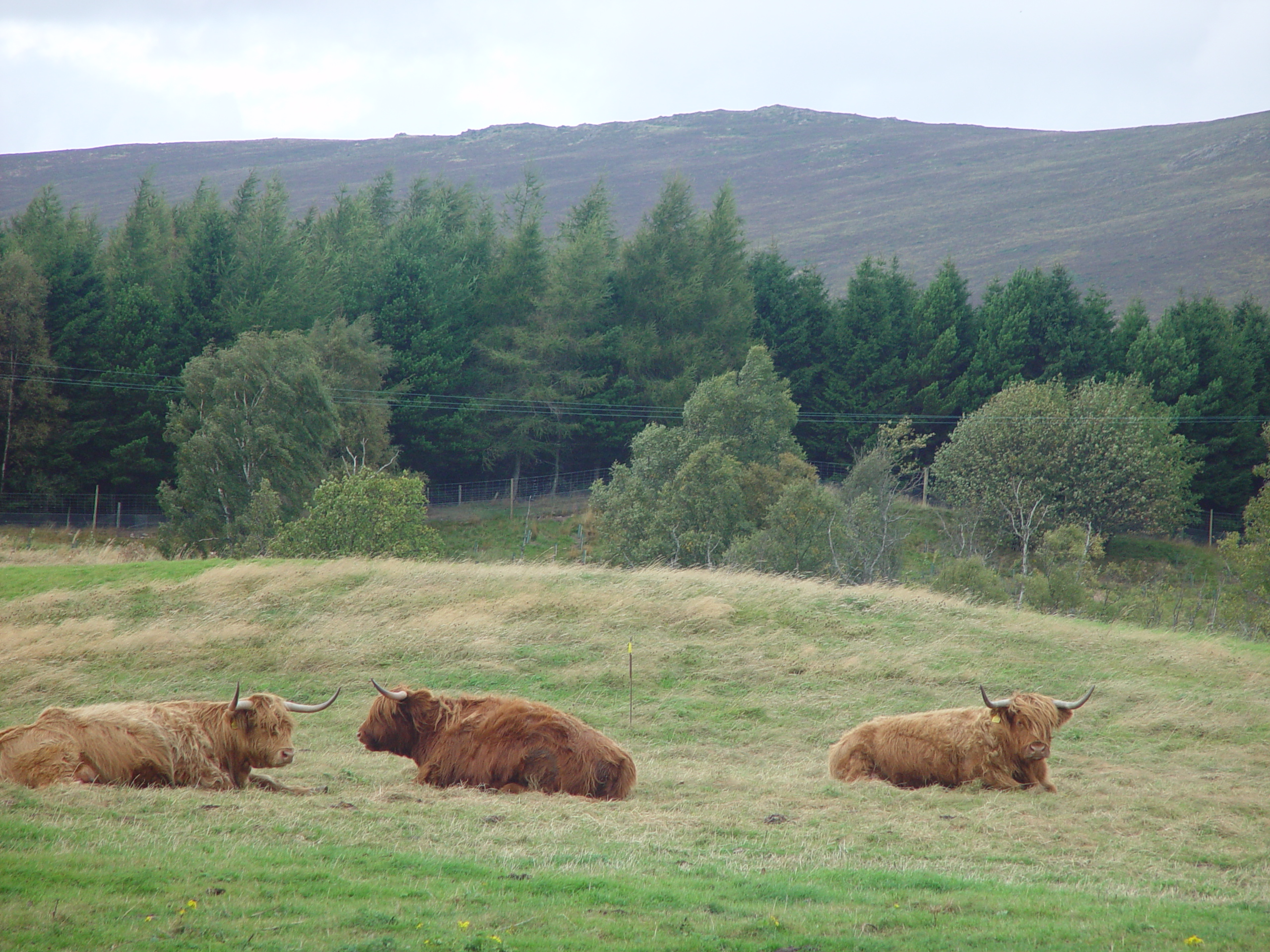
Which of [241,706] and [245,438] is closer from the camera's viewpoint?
[241,706]

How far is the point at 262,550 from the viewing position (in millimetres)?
34188

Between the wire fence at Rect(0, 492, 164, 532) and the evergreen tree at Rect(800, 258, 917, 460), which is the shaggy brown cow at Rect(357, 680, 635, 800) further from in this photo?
the evergreen tree at Rect(800, 258, 917, 460)

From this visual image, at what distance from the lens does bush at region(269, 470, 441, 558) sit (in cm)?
2927

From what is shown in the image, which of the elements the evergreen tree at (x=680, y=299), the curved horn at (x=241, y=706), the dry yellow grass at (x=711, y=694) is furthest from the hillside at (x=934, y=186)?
the curved horn at (x=241, y=706)

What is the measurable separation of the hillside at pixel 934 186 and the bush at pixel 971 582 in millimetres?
45851

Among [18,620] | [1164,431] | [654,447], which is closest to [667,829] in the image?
[18,620]

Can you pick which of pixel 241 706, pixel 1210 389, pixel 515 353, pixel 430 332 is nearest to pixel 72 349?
pixel 430 332

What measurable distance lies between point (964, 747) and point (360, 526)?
71.3ft

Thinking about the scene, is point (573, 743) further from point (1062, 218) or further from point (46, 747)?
point (1062, 218)

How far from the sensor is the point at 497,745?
10594 mm

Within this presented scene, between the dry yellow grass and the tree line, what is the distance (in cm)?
2176

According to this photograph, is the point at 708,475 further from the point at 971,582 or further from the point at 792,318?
the point at 792,318

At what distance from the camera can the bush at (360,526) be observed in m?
29.3

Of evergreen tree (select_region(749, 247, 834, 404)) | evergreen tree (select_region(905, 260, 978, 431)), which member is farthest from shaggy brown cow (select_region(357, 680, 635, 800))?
evergreen tree (select_region(749, 247, 834, 404))
